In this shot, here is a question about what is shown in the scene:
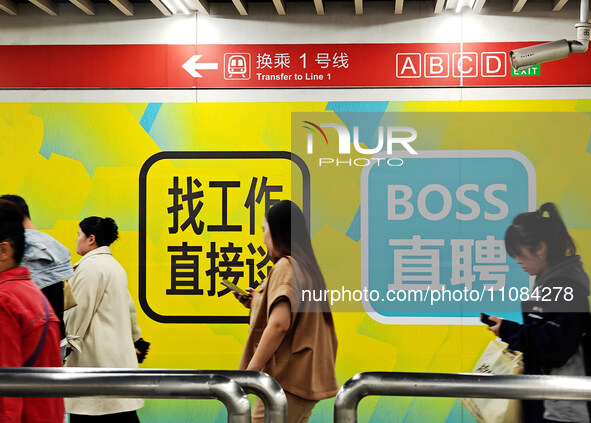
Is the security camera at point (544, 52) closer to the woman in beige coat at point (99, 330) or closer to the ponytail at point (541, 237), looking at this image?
the ponytail at point (541, 237)

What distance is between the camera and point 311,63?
15.1 feet

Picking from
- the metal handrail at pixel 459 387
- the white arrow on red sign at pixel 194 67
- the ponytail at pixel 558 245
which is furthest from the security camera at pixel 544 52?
the metal handrail at pixel 459 387

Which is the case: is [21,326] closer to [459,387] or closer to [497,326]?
[459,387]

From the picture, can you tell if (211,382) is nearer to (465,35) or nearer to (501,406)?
(501,406)

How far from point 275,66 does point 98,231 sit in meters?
1.73

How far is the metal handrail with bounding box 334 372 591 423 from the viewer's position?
1433mm

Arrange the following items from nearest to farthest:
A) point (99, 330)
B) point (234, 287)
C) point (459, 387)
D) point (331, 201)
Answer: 1. point (459, 387)
2. point (99, 330)
3. point (234, 287)
4. point (331, 201)

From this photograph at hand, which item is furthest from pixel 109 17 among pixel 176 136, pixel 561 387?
pixel 561 387

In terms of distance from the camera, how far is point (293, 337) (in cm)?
308

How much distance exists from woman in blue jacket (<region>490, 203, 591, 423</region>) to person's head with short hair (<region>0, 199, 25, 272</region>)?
6.35 feet

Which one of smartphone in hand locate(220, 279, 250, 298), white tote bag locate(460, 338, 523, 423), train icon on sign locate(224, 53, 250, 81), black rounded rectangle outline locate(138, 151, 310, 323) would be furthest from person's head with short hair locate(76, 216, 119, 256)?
A: white tote bag locate(460, 338, 523, 423)

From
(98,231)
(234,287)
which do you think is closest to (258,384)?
(234,287)

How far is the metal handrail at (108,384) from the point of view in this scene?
1.46 metres

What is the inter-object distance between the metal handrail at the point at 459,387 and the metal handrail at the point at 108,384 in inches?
9.7
